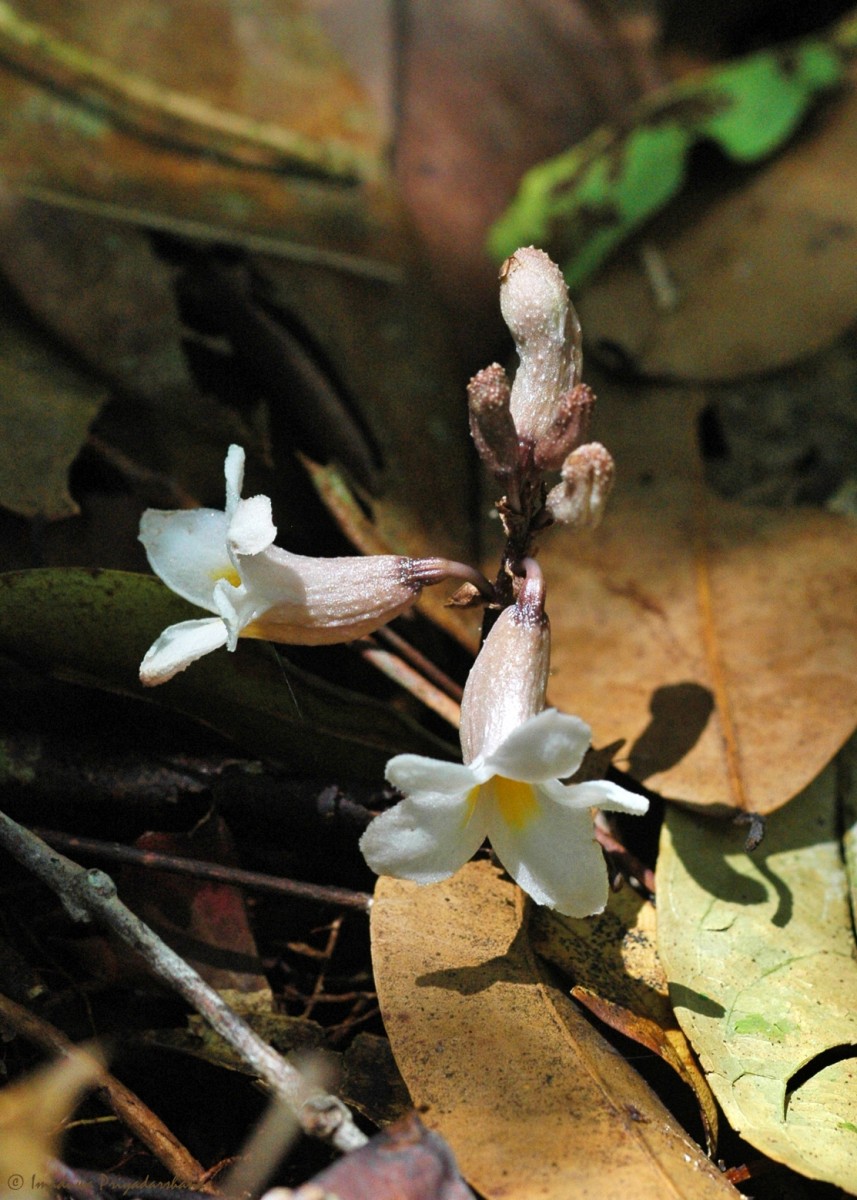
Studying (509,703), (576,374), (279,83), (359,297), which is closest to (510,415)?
(576,374)

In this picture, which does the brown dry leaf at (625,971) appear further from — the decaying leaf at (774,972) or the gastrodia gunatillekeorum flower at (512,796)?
the gastrodia gunatillekeorum flower at (512,796)

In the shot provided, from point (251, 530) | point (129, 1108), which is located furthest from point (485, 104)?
point (129, 1108)

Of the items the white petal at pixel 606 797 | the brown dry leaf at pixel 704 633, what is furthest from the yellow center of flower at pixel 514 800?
the brown dry leaf at pixel 704 633

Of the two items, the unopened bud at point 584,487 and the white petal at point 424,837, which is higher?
the unopened bud at point 584,487

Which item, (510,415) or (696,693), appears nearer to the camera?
(510,415)

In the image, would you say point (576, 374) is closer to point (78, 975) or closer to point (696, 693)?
point (696, 693)

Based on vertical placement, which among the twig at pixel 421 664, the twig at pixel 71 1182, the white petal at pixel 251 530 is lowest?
the twig at pixel 71 1182
